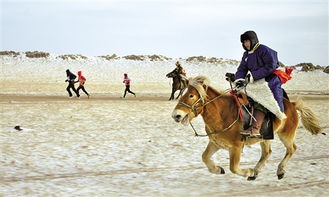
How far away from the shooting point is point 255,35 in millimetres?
8289

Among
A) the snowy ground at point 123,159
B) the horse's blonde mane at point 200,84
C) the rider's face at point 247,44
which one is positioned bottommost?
the snowy ground at point 123,159

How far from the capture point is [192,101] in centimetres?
770

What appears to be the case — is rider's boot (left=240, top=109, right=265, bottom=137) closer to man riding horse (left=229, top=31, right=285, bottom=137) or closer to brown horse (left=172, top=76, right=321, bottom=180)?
man riding horse (left=229, top=31, right=285, bottom=137)

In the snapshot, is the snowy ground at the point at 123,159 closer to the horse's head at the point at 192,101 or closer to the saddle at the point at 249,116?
the saddle at the point at 249,116

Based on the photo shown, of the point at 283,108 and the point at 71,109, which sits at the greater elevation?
the point at 283,108

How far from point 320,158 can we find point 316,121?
159cm

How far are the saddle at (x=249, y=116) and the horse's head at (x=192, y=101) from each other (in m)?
0.80

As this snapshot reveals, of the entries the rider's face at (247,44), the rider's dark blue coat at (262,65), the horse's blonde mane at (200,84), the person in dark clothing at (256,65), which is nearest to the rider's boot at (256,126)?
the person in dark clothing at (256,65)

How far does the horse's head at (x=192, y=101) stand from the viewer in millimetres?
7562

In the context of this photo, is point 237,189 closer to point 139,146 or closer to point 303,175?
point 303,175

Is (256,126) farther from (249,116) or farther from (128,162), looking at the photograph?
(128,162)

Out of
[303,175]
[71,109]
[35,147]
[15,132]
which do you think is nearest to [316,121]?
[303,175]

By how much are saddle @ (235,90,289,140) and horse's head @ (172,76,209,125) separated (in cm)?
80

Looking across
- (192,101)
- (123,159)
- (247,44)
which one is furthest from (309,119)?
(123,159)
